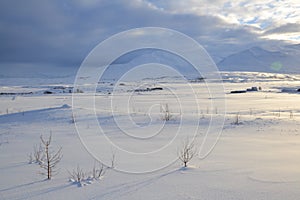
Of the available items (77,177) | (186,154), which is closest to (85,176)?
(77,177)

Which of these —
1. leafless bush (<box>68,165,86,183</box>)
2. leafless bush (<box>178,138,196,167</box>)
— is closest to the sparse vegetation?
leafless bush (<box>68,165,86,183</box>)

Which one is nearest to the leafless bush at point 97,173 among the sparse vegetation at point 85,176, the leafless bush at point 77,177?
the sparse vegetation at point 85,176

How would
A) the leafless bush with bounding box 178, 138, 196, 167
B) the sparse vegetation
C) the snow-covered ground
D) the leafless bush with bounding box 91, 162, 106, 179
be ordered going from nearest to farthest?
the snow-covered ground
the sparse vegetation
the leafless bush with bounding box 91, 162, 106, 179
the leafless bush with bounding box 178, 138, 196, 167

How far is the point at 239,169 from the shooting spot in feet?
14.7

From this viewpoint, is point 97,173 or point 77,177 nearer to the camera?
point 77,177

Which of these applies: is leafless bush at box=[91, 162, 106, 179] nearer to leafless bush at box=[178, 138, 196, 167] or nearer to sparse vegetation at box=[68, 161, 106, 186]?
sparse vegetation at box=[68, 161, 106, 186]

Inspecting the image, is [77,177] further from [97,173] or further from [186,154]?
[186,154]

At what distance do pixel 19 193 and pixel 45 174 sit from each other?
704 millimetres

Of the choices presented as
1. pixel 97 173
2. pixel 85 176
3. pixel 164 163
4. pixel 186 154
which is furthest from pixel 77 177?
pixel 186 154

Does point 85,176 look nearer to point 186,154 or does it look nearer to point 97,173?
point 97,173

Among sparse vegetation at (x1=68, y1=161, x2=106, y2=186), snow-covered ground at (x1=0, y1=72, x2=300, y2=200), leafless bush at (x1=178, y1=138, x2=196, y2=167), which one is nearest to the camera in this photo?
snow-covered ground at (x1=0, y1=72, x2=300, y2=200)

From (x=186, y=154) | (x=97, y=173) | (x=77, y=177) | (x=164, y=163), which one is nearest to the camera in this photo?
(x=77, y=177)

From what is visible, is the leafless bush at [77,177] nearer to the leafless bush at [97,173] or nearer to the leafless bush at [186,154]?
the leafless bush at [97,173]

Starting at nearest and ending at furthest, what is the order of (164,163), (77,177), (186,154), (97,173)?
(77,177), (97,173), (164,163), (186,154)
